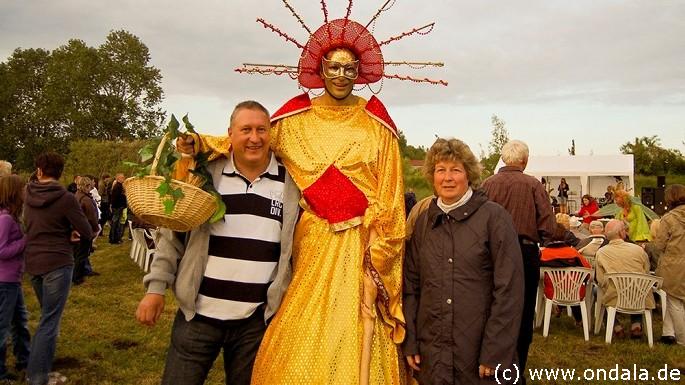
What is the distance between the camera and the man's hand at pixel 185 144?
2.71 meters

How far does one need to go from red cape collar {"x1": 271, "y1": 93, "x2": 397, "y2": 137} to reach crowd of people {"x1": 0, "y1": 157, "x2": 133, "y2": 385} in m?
2.50

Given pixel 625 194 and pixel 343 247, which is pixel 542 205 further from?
pixel 625 194

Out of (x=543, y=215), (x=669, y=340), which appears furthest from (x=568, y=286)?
(x=543, y=215)

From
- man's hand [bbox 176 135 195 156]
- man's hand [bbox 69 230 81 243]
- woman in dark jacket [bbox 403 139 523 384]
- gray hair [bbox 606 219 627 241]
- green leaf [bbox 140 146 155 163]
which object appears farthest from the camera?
gray hair [bbox 606 219 627 241]

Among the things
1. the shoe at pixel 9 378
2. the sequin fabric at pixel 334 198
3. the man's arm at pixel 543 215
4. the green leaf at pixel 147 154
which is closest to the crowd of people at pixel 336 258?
the sequin fabric at pixel 334 198

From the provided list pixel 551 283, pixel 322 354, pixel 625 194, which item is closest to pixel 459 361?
pixel 322 354

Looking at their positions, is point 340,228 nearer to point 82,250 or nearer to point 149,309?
point 149,309

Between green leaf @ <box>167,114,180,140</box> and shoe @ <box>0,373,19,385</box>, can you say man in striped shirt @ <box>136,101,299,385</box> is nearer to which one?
green leaf @ <box>167,114,180,140</box>

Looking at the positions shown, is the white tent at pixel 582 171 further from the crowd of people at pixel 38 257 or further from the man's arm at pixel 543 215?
the crowd of people at pixel 38 257

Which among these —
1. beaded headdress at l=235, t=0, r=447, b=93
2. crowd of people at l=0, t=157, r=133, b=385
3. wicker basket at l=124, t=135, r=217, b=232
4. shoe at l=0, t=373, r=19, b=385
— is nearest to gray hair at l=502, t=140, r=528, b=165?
beaded headdress at l=235, t=0, r=447, b=93

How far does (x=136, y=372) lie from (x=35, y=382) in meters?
0.84

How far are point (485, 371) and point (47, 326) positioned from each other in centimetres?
337

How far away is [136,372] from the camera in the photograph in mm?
4926

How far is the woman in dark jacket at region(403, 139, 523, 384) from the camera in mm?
2582
